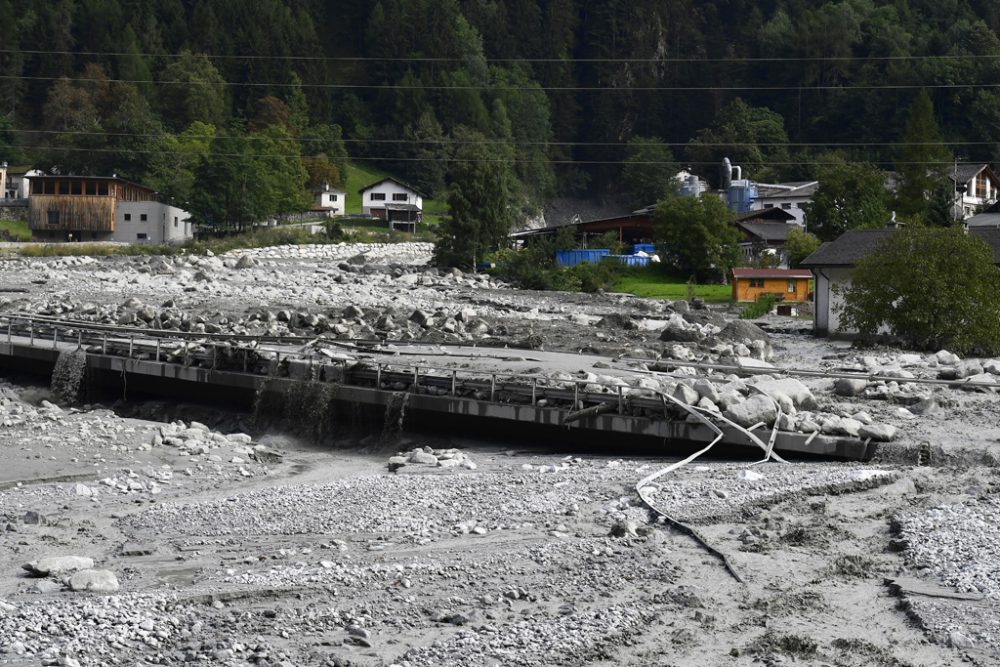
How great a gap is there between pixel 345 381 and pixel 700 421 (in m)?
8.24

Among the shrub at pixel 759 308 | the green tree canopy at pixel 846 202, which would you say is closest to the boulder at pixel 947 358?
the shrub at pixel 759 308

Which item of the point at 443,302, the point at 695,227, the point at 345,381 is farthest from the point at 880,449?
the point at 695,227

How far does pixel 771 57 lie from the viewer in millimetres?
150250

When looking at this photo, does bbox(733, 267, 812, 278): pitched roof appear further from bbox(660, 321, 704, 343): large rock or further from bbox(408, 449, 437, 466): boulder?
bbox(408, 449, 437, 466): boulder

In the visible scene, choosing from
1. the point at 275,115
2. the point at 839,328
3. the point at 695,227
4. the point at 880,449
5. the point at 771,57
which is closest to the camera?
the point at 880,449

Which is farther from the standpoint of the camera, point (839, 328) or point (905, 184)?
point (905, 184)

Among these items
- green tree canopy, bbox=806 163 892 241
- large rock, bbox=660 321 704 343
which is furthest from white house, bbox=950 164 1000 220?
large rock, bbox=660 321 704 343

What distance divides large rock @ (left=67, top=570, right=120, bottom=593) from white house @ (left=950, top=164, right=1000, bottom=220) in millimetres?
84095

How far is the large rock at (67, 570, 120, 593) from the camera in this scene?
15141 millimetres

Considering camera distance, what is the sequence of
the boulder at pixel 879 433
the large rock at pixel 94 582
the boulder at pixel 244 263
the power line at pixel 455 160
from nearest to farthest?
the large rock at pixel 94 582 < the boulder at pixel 879 433 < the boulder at pixel 244 263 < the power line at pixel 455 160

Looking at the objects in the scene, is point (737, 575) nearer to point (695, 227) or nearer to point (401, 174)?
point (695, 227)

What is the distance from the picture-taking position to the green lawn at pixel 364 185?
118m

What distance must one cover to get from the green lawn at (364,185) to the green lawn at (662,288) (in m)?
42.6

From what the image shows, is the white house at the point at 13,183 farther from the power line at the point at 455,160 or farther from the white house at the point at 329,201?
the white house at the point at 329,201
